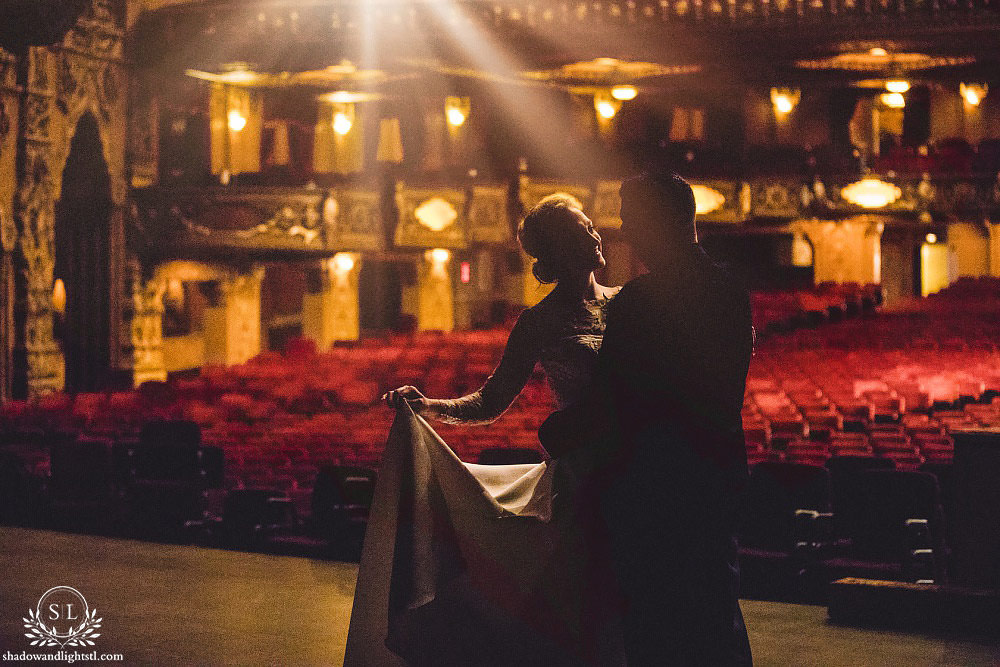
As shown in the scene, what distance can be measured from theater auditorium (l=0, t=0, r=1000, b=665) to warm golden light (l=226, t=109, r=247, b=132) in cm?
8

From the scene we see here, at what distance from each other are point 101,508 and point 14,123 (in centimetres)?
929

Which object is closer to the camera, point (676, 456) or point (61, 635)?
point (676, 456)

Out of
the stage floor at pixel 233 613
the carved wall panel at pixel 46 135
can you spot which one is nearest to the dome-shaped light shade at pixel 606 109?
the carved wall panel at pixel 46 135

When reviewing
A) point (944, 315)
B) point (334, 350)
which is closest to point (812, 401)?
point (334, 350)

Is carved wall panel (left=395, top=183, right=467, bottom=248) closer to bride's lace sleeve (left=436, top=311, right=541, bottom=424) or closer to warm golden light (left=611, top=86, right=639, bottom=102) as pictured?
warm golden light (left=611, top=86, right=639, bottom=102)

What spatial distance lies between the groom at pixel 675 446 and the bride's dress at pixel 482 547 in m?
0.48

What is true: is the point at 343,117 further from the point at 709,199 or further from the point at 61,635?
the point at 61,635

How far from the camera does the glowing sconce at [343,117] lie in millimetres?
23719

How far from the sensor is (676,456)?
8.10 feet

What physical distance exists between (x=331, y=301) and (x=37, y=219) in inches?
290

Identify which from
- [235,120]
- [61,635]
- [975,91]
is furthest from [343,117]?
[61,635]

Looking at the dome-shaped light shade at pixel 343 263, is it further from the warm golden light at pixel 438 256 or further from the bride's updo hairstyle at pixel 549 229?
the bride's updo hairstyle at pixel 549 229

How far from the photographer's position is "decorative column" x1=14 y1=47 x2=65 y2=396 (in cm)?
1584

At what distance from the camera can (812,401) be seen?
1163cm
